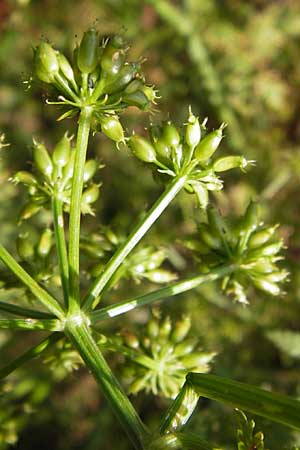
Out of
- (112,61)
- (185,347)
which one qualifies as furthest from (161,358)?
(112,61)

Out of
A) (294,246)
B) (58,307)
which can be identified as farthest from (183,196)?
(58,307)

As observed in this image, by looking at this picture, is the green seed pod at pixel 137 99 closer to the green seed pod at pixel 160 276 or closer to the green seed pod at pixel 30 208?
the green seed pod at pixel 30 208

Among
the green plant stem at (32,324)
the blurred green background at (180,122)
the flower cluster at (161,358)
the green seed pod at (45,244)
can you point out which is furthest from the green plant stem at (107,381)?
the blurred green background at (180,122)

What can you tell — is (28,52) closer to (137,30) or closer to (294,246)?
(137,30)

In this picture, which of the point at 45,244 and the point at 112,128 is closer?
the point at 112,128

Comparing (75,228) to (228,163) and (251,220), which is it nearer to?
(228,163)

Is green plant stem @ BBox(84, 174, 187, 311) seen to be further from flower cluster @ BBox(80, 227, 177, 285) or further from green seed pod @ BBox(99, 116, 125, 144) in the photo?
flower cluster @ BBox(80, 227, 177, 285)
